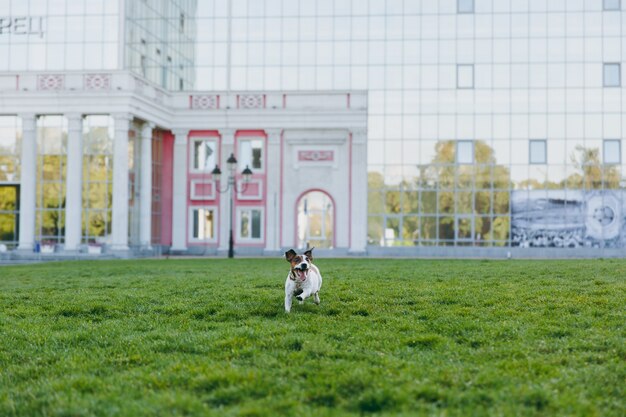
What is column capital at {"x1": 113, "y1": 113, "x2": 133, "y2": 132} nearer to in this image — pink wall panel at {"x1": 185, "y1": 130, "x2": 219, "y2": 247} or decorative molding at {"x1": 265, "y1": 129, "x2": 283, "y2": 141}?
pink wall panel at {"x1": 185, "y1": 130, "x2": 219, "y2": 247}

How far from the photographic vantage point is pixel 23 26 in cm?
4469

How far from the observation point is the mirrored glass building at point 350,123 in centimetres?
4412

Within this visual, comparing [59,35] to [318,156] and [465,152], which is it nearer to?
[318,156]

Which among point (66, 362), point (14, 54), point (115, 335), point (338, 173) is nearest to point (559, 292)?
point (115, 335)

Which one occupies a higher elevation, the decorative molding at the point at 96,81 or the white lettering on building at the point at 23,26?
the white lettering on building at the point at 23,26

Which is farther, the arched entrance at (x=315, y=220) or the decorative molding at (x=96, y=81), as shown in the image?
the arched entrance at (x=315, y=220)

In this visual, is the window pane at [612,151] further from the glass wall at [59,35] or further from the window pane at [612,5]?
the glass wall at [59,35]

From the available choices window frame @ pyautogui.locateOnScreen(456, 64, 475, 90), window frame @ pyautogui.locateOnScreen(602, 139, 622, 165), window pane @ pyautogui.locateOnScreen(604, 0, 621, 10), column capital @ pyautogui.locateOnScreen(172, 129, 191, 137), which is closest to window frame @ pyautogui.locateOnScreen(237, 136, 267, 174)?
column capital @ pyautogui.locateOnScreen(172, 129, 191, 137)

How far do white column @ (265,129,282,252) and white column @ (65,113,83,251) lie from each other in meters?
11.3

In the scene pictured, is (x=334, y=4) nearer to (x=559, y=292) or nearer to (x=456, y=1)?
(x=456, y=1)

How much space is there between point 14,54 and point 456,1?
2822 cm

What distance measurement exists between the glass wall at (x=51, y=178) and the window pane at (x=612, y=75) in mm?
34018

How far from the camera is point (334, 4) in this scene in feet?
165

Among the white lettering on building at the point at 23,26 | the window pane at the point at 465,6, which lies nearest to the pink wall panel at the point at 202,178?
the white lettering on building at the point at 23,26
